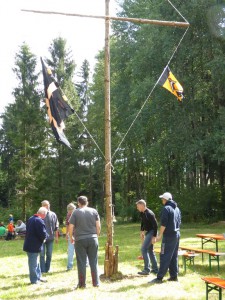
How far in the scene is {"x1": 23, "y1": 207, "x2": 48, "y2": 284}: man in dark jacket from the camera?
30.8ft

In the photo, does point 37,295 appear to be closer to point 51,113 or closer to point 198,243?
point 51,113

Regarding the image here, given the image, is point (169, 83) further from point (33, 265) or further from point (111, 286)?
point (33, 265)

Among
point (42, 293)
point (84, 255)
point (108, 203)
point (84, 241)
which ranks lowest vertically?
point (42, 293)

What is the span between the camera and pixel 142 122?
27922 mm

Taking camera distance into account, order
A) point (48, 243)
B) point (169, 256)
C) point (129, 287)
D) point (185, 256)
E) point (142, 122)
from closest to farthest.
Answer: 1. point (129, 287)
2. point (169, 256)
3. point (185, 256)
4. point (48, 243)
5. point (142, 122)

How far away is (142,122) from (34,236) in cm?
1911

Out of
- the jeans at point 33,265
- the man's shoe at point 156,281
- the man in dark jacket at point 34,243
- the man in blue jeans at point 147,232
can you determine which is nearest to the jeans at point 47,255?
the man in dark jacket at point 34,243

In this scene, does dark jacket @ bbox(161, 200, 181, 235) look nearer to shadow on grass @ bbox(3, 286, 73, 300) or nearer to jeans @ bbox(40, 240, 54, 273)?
shadow on grass @ bbox(3, 286, 73, 300)

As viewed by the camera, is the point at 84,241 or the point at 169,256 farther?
the point at 169,256

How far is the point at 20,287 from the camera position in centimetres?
916

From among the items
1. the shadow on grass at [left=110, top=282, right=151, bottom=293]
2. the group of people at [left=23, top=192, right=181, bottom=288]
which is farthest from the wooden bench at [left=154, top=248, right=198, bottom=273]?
the shadow on grass at [left=110, top=282, right=151, bottom=293]

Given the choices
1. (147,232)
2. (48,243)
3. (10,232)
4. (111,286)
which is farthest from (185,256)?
(10,232)

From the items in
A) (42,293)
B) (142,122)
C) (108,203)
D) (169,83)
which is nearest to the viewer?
(42,293)

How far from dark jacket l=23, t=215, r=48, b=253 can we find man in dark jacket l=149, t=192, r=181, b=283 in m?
2.48
